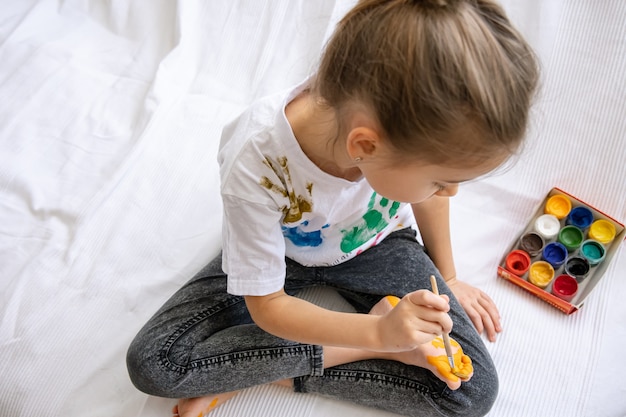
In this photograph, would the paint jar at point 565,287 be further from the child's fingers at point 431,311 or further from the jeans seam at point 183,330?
the jeans seam at point 183,330

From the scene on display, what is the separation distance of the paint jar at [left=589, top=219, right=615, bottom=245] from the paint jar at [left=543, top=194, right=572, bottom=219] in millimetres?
48

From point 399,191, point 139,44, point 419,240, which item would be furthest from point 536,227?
point 139,44

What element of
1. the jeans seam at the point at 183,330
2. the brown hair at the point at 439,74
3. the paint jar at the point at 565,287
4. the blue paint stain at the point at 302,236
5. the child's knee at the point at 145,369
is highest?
the brown hair at the point at 439,74

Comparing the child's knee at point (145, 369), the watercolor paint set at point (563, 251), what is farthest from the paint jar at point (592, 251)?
the child's knee at point (145, 369)

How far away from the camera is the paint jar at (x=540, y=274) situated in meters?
0.95

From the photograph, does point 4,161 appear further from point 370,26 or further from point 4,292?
point 370,26

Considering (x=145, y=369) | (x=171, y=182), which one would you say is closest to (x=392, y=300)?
(x=145, y=369)

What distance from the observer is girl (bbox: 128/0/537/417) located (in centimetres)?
52

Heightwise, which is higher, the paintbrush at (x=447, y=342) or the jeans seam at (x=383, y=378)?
the paintbrush at (x=447, y=342)

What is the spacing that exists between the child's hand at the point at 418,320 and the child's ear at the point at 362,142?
0.19 metres

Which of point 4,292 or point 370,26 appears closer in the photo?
point 370,26

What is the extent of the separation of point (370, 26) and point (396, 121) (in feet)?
0.30

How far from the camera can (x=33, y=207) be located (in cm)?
101

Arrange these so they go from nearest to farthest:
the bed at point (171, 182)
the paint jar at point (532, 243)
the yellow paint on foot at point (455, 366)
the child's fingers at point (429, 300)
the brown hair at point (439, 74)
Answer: the brown hair at point (439, 74) → the child's fingers at point (429, 300) → the yellow paint on foot at point (455, 366) → the bed at point (171, 182) → the paint jar at point (532, 243)
